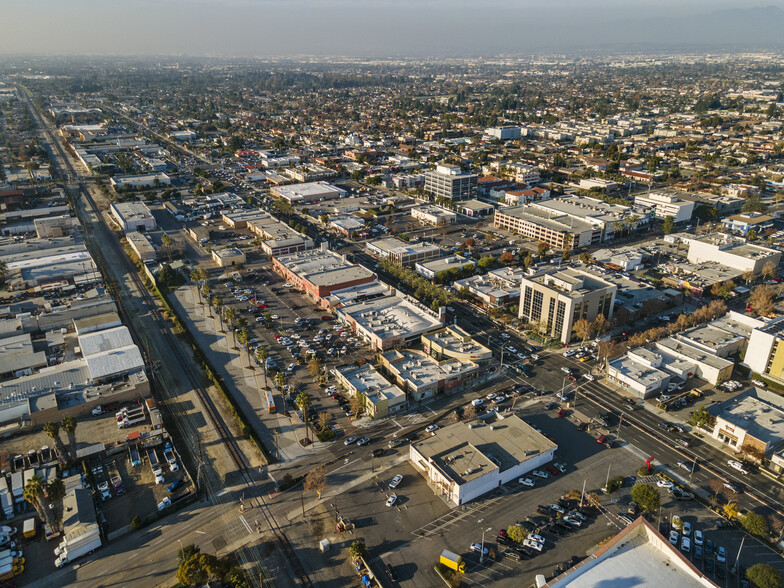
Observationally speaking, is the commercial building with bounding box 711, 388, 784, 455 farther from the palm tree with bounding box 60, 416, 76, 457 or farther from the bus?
the palm tree with bounding box 60, 416, 76, 457

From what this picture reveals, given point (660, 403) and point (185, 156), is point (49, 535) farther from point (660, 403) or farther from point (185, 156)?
point (185, 156)

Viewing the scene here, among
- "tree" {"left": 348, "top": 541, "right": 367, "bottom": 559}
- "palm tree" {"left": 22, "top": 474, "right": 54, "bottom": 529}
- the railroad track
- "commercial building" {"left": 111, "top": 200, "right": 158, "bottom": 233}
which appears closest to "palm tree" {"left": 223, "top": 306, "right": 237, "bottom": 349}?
the railroad track

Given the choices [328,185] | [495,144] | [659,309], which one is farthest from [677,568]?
[495,144]

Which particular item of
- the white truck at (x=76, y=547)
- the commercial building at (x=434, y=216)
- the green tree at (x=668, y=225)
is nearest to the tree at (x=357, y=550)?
the white truck at (x=76, y=547)

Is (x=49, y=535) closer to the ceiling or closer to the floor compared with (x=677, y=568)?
closer to the floor

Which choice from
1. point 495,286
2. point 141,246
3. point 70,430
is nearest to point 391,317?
point 495,286

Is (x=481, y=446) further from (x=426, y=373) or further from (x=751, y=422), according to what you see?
(x=751, y=422)
